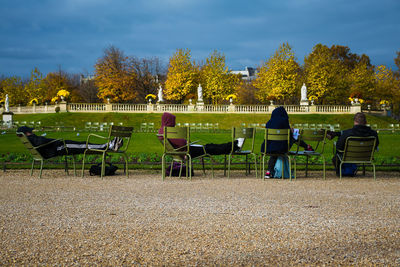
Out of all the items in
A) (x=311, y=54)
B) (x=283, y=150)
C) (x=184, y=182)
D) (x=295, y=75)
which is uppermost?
(x=311, y=54)

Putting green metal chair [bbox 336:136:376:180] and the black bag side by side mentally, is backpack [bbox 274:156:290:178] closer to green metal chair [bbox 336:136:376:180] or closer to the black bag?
green metal chair [bbox 336:136:376:180]

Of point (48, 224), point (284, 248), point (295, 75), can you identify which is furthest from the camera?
point (295, 75)

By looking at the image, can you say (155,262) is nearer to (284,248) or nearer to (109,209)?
(284,248)

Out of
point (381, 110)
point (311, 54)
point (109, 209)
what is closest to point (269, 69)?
point (311, 54)

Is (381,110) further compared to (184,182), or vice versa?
(381,110)

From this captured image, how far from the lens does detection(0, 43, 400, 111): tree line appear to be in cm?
5262

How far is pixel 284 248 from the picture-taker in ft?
12.4

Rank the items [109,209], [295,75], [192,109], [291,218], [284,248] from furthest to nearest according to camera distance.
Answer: [295,75], [192,109], [109,209], [291,218], [284,248]

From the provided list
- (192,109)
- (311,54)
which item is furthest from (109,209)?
(311,54)

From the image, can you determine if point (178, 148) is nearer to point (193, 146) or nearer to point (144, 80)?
point (193, 146)

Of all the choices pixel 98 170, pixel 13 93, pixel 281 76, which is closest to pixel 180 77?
pixel 281 76

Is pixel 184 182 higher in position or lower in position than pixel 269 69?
lower

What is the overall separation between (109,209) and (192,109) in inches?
1725

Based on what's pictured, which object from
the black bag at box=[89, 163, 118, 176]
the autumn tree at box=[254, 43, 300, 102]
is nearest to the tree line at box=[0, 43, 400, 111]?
the autumn tree at box=[254, 43, 300, 102]
